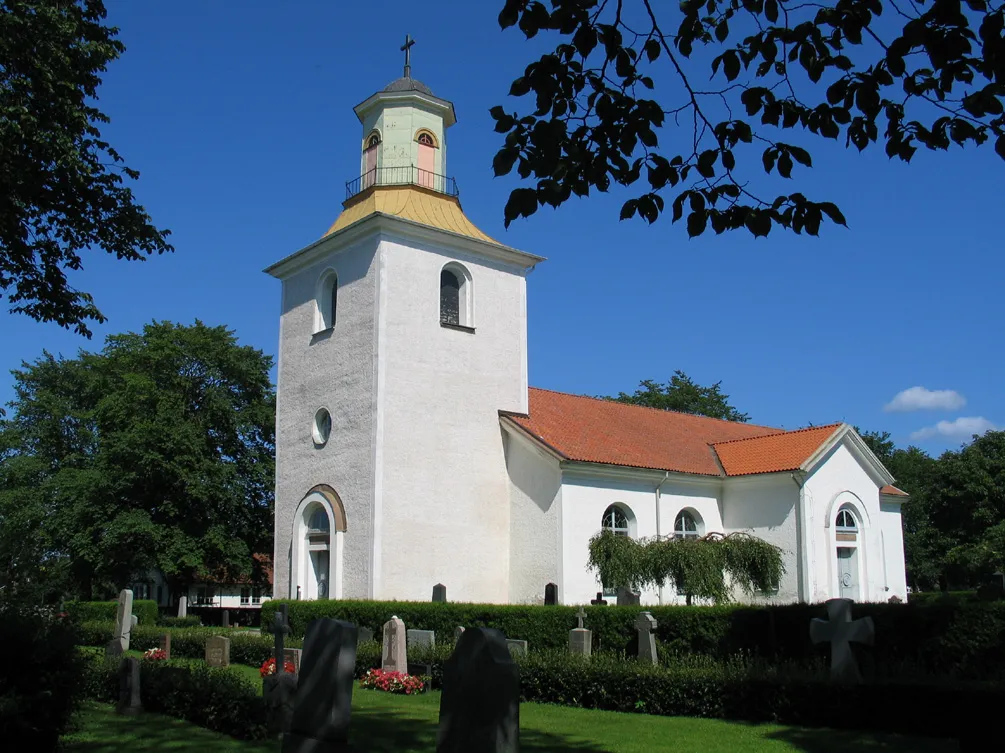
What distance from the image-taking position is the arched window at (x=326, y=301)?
2580 centimetres

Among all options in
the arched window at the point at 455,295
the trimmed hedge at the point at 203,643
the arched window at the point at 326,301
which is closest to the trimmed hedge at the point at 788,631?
the trimmed hedge at the point at 203,643

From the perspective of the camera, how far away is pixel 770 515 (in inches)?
1051

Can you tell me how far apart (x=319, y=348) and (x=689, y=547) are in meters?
11.2

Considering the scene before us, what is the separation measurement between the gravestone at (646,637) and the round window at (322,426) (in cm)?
1190

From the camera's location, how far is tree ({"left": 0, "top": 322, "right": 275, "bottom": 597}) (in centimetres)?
3136

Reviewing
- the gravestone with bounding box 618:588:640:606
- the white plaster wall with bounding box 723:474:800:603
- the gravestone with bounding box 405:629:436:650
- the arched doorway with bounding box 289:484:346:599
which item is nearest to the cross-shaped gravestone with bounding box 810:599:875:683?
the gravestone with bounding box 618:588:640:606

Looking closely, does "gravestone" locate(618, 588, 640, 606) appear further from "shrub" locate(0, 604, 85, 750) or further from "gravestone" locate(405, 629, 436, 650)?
"shrub" locate(0, 604, 85, 750)

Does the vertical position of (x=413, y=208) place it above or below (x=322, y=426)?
above

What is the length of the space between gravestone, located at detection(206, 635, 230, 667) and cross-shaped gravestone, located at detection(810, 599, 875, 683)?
1019cm

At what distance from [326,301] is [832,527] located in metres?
15.7

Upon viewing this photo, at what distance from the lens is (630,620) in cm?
1597

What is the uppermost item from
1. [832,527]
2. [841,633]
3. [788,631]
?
[832,527]

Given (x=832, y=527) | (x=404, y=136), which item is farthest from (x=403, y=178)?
(x=832, y=527)

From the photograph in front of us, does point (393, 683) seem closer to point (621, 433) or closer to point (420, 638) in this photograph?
point (420, 638)
